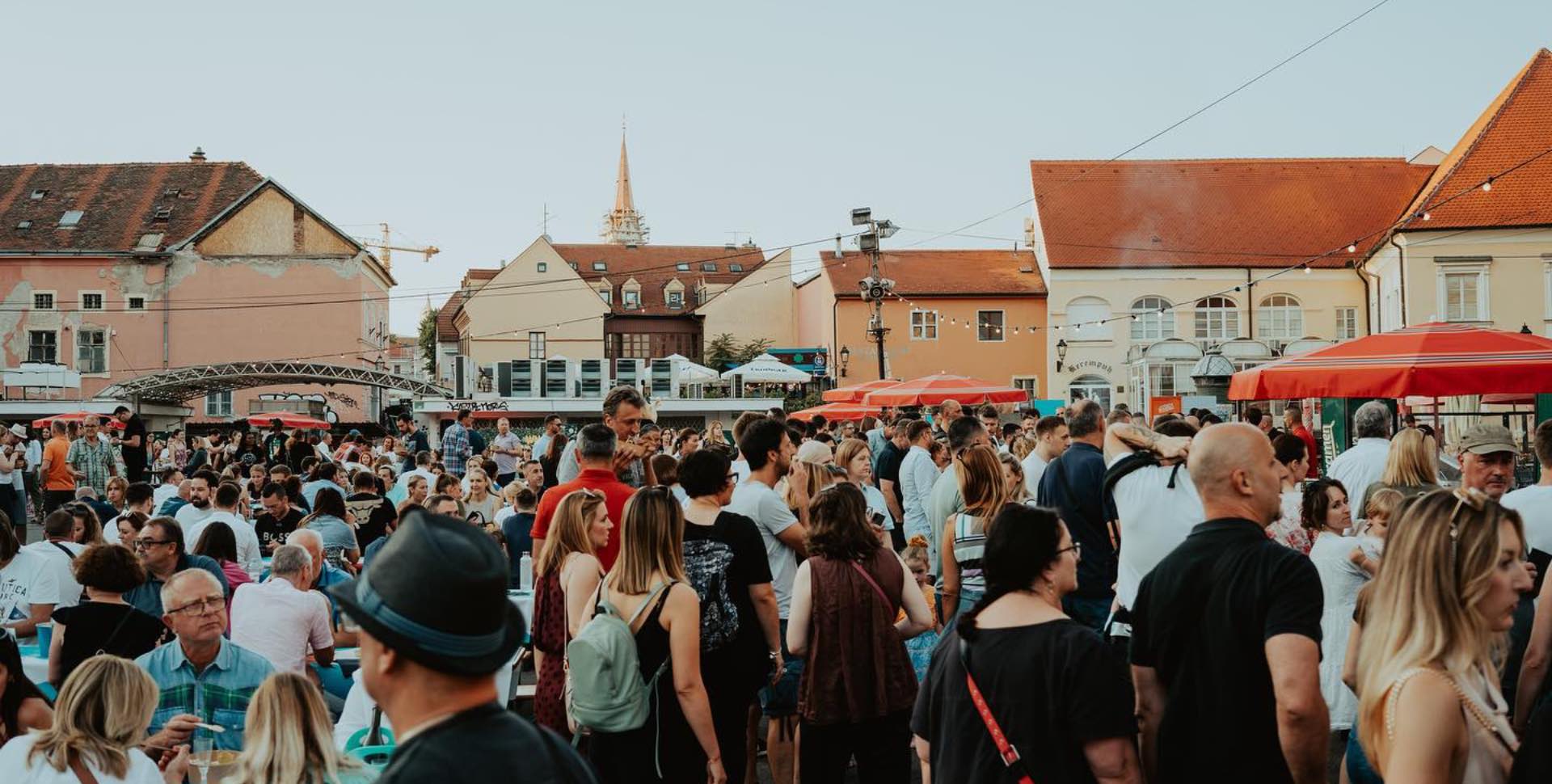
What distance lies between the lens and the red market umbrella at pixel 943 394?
17.7m

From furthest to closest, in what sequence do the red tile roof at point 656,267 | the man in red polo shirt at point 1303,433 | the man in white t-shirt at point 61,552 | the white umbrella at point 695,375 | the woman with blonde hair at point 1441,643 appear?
the red tile roof at point 656,267, the white umbrella at point 695,375, the man in red polo shirt at point 1303,433, the man in white t-shirt at point 61,552, the woman with blonde hair at point 1441,643

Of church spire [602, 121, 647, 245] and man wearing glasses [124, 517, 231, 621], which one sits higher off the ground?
church spire [602, 121, 647, 245]

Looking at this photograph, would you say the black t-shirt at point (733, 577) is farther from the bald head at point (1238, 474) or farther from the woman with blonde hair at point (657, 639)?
the bald head at point (1238, 474)

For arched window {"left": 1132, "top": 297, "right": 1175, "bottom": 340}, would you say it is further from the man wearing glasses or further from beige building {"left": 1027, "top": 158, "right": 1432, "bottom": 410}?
the man wearing glasses

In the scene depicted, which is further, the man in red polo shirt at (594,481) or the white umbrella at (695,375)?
the white umbrella at (695,375)

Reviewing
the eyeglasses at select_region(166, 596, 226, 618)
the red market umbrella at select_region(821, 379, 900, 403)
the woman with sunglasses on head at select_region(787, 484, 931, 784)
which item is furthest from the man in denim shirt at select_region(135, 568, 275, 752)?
the red market umbrella at select_region(821, 379, 900, 403)

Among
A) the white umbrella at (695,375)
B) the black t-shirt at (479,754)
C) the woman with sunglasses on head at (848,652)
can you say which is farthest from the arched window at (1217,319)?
the black t-shirt at (479,754)

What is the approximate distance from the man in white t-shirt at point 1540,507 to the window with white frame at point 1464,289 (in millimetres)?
37008

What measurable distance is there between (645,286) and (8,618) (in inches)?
2439

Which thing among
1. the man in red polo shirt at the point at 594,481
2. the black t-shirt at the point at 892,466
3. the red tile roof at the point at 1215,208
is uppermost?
the red tile roof at the point at 1215,208

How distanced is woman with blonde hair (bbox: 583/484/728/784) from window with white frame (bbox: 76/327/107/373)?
167 ft

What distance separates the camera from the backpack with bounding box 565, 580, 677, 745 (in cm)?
481

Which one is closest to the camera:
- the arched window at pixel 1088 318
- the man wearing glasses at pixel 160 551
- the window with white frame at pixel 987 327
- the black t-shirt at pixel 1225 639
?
the black t-shirt at pixel 1225 639

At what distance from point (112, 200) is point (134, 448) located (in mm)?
37797
